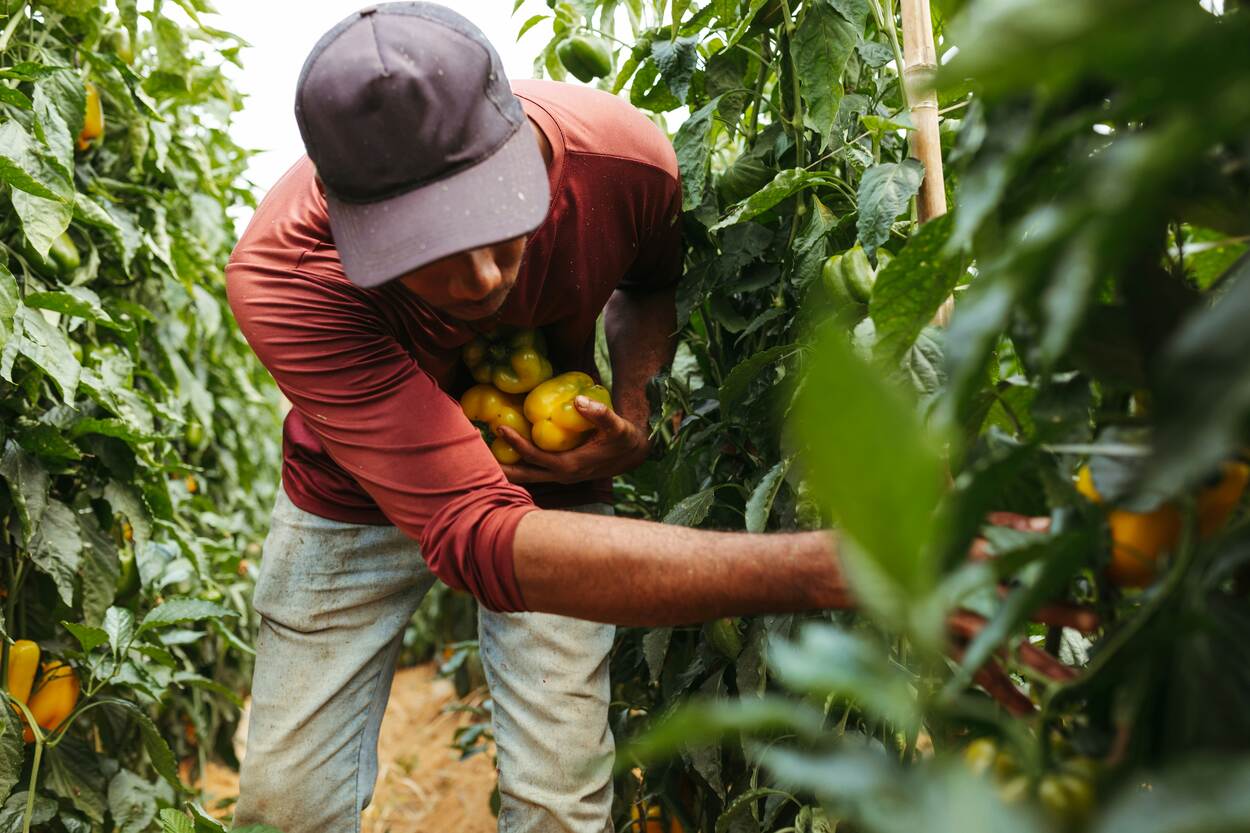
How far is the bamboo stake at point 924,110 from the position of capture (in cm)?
113

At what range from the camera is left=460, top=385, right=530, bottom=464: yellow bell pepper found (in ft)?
5.37

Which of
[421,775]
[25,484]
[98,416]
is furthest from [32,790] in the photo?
[421,775]

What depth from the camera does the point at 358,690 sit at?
5.69 feet

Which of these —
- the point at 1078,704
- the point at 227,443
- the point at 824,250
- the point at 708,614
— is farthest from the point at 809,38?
the point at 227,443

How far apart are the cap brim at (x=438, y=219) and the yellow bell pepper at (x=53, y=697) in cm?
98

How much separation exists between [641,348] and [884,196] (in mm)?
722

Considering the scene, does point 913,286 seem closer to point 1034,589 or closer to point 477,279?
point 1034,589

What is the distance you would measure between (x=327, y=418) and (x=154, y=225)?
1.21 m

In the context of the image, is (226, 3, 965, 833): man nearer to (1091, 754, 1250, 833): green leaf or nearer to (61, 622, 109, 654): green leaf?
(61, 622, 109, 654): green leaf

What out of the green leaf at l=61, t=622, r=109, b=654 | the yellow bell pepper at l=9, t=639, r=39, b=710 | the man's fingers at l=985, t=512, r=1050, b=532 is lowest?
the yellow bell pepper at l=9, t=639, r=39, b=710

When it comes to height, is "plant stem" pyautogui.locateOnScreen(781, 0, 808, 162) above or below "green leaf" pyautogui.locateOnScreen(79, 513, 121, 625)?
above

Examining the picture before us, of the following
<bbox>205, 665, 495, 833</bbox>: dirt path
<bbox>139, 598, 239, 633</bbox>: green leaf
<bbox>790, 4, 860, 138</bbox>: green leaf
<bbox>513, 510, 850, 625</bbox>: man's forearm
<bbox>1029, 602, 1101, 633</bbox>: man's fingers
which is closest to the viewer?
<bbox>1029, 602, 1101, 633</bbox>: man's fingers

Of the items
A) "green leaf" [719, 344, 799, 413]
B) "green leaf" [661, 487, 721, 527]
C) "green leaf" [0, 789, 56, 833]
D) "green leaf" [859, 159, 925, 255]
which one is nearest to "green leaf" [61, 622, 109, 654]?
"green leaf" [0, 789, 56, 833]

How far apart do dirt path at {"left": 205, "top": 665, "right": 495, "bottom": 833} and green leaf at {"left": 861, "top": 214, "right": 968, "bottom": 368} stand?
2027mm
